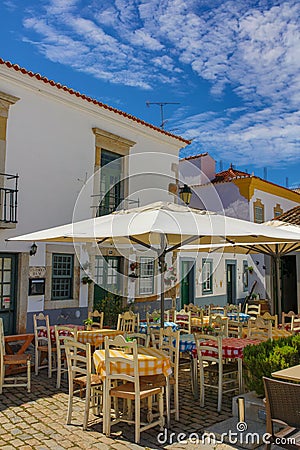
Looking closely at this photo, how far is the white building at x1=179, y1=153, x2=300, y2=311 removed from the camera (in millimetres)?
16766

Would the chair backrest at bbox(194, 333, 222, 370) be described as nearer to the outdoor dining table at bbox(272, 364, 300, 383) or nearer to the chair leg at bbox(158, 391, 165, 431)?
the chair leg at bbox(158, 391, 165, 431)

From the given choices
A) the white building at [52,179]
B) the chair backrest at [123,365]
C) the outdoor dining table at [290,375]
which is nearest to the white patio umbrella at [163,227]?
the chair backrest at [123,365]

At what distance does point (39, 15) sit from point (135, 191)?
20.2 ft

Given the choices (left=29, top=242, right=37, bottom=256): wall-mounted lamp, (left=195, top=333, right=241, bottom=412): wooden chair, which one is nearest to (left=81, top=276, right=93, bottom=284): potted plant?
(left=29, top=242, right=37, bottom=256): wall-mounted lamp

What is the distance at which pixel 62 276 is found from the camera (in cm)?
1102

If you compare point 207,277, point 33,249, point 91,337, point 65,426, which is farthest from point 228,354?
point 207,277

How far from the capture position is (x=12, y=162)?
984 cm

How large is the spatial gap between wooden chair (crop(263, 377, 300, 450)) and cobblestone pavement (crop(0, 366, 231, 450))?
922mm

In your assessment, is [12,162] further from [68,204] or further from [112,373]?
[112,373]

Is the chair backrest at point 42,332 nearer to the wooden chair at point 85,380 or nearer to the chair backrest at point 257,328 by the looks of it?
the wooden chair at point 85,380

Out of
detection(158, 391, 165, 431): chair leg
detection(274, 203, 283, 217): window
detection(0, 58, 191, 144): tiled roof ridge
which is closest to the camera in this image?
detection(158, 391, 165, 431): chair leg

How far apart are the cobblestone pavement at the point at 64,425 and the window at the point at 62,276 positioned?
15.1 ft

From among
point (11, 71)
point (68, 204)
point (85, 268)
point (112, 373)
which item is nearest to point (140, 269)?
point (85, 268)

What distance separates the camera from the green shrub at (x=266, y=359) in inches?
183
